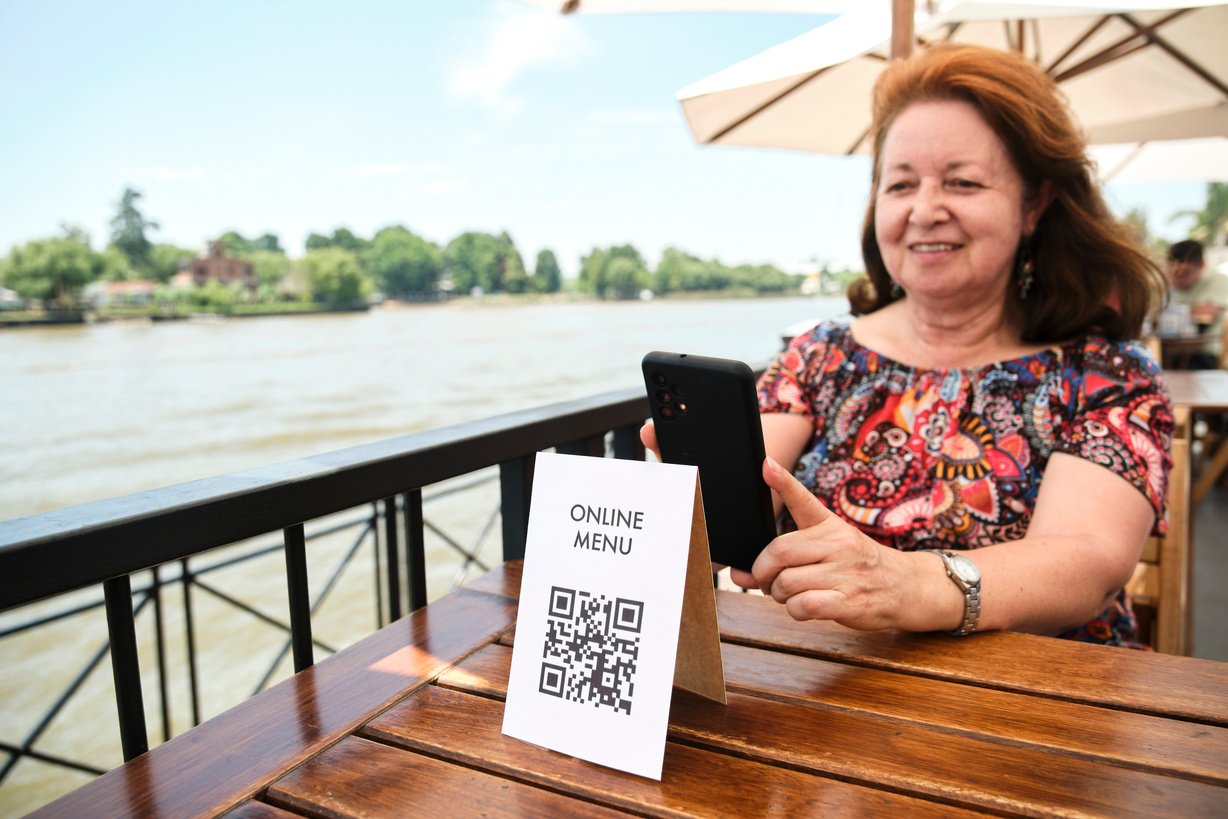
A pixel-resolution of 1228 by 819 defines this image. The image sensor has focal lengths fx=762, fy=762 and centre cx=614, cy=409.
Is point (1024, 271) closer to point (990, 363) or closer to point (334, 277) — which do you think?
point (990, 363)

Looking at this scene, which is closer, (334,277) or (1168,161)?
(1168,161)

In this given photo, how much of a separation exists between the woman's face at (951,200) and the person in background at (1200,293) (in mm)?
5336

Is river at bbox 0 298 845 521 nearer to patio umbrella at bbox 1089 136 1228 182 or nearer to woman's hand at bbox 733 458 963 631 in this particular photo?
patio umbrella at bbox 1089 136 1228 182

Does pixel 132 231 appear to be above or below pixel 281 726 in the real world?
above

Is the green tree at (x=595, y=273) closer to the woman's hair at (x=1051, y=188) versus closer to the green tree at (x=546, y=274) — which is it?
the green tree at (x=546, y=274)

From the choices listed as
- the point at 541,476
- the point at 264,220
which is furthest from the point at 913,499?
the point at 264,220

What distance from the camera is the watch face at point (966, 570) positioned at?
33.7 inches

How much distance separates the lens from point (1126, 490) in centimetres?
105

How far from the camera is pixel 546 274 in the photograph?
3244 cm

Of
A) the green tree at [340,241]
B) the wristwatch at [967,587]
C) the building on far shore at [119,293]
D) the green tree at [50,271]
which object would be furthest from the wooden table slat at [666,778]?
the green tree at [340,241]

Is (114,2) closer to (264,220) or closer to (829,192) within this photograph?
(264,220)

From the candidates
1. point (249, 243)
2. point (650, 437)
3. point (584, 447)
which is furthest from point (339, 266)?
point (650, 437)

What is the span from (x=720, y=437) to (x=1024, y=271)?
92cm

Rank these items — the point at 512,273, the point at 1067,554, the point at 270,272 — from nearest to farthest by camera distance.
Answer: the point at 1067,554 < the point at 512,273 < the point at 270,272
